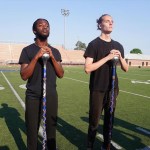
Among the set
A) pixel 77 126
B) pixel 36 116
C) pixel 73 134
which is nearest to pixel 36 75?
pixel 36 116

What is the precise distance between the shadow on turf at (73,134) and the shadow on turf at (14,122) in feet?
3.03

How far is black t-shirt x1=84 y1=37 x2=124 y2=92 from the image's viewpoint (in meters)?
4.55

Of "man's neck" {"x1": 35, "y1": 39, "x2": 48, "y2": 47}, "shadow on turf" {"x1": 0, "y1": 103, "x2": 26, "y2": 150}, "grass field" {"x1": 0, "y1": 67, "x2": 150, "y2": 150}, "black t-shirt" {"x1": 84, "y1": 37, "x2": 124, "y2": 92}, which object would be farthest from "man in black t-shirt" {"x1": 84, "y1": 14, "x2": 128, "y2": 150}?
"shadow on turf" {"x1": 0, "y1": 103, "x2": 26, "y2": 150}

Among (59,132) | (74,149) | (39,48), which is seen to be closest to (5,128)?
(59,132)

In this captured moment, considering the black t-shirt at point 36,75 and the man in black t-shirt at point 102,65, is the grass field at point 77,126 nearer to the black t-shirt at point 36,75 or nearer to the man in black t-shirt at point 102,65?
the man in black t-shirt at point 102,65

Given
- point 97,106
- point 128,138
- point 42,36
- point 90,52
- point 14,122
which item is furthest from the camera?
point 14,122

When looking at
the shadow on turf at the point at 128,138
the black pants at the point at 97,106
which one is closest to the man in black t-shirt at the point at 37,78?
the black pants at the point at 97,106

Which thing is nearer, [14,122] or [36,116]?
[36,116]

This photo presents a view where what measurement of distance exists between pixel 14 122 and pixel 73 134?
1899 mm

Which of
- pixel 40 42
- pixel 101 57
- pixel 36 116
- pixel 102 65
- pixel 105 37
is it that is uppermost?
pixel 105 37

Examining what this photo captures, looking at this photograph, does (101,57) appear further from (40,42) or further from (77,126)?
(77,126)

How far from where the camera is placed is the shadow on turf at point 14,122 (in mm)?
5844

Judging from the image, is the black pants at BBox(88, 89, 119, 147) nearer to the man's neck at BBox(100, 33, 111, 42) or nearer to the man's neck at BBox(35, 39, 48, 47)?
the man's neck at BBox(100, 33, 111, 42)

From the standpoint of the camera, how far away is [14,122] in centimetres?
746
